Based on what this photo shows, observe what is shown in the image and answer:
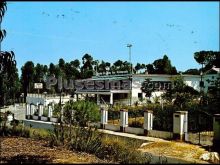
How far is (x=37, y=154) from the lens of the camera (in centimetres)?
1129

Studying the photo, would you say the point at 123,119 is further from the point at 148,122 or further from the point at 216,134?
the point at 216,134

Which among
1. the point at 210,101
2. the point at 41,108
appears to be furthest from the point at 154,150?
the point at 41,108

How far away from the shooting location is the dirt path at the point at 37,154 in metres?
10.4

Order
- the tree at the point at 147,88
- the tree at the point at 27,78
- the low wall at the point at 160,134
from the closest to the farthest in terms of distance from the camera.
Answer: the low wall at the point at 160,134 < the tree at the point at 147,88 < the tree at the point at 27,78

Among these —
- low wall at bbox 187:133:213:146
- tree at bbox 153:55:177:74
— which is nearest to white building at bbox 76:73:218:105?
tree at bbox 153:55:177:74

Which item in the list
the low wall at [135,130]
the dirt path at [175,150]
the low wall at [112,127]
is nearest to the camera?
the dirt path at [175,150]

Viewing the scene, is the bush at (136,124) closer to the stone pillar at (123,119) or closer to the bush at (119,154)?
the stone pillar at (123,119)

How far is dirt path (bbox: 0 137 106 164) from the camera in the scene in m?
10.4

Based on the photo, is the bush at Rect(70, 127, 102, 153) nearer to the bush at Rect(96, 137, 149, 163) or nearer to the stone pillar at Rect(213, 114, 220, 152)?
the bush at Rect(96, 137, 149, 163)

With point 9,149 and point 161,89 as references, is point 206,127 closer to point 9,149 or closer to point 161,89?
point 9,149

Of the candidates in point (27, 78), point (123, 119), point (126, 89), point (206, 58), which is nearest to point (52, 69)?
point (27, 78)

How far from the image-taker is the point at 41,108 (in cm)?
3322

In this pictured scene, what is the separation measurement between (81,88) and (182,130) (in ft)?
147

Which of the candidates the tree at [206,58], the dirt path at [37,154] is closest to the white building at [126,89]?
the tree at [206,58]
